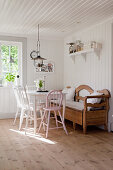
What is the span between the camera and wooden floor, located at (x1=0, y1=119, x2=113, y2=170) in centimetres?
268

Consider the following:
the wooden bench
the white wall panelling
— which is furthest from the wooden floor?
the white wall panelling

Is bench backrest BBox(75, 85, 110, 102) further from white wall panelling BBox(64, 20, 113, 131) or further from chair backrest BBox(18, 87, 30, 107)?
chair backrest BBox(18, 87, 30, 107)

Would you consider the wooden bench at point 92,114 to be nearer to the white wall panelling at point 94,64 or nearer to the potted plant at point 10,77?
the white wall panelling at point 94,64

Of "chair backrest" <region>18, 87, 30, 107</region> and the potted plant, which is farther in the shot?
the potted plant

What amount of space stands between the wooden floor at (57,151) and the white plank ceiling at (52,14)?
2.40 meters

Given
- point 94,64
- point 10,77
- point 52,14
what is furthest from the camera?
point 10,77

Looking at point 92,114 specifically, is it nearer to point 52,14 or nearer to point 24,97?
point 24,97

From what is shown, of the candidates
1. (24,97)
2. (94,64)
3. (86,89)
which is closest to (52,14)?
(94,64)

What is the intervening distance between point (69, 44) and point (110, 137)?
2.86 m

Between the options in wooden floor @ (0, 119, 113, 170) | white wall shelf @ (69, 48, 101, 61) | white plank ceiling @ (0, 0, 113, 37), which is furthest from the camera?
white wall shelf @ (69, 48, 101, 61)

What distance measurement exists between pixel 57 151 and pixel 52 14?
258cm

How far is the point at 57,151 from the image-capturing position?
3188 millimetres

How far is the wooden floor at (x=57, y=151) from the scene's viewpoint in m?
2.68

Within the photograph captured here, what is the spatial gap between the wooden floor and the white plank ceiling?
7.87 feet
